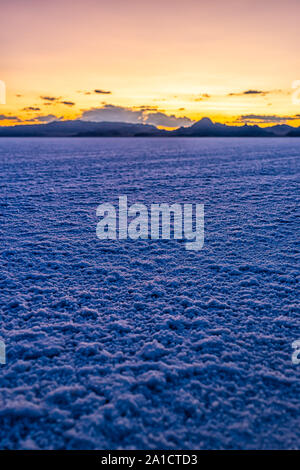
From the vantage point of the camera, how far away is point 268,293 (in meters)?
3.26

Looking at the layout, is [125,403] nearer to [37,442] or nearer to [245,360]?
[37,442]

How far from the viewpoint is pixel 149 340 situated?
100 inches

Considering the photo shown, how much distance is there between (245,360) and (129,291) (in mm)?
1495

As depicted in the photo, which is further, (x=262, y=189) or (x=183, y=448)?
(x=262, y=189)

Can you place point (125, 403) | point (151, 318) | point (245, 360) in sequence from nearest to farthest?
point (125, 403)
point (245, 360)
point (151, 318)

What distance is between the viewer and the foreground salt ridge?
179 cm

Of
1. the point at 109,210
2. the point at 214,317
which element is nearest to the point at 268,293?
the point at 214,317

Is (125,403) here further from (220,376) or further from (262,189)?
(262,189)

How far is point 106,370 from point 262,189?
27.1ft

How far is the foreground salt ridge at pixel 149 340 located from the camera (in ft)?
5.88

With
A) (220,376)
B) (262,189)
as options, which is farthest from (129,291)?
(262,189)

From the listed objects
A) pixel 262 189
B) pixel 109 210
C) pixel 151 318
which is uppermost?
pixel 262 189
